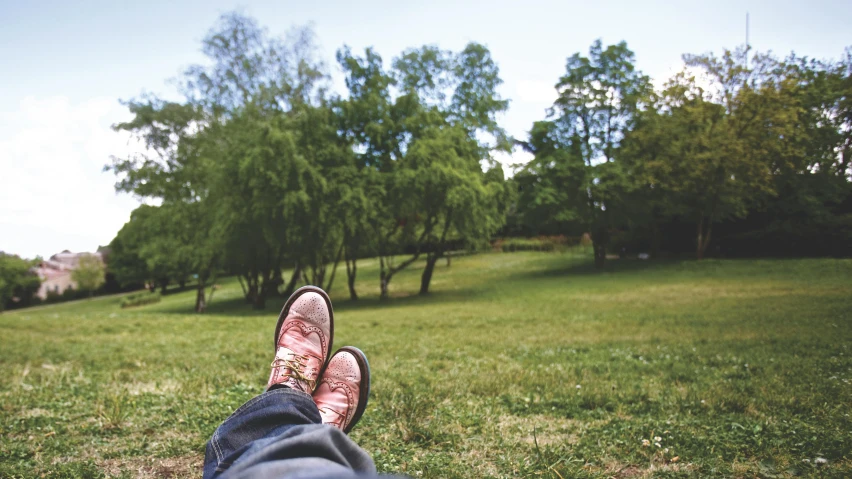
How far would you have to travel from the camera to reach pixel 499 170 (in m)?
22.0

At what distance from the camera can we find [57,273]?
1984 inches

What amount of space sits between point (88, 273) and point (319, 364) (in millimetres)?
54120

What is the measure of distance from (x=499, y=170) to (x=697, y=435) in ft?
64.5

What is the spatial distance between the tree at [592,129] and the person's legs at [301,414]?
22993 mm

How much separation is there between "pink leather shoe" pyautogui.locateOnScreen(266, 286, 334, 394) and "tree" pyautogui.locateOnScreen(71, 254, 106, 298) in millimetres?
53563

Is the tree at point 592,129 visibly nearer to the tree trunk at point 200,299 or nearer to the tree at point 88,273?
the tree trunk at point 200,299

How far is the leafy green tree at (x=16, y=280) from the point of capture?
42.9m

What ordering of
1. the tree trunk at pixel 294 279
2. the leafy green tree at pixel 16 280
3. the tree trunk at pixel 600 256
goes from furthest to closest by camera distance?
the leafy green tree at pixel 16 280
the tree trunk at pixel 600 256
the tree trunk at pixel 294 279

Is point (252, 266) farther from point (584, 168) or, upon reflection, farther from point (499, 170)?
point (584, 168)

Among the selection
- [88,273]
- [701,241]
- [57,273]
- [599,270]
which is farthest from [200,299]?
[57,273]

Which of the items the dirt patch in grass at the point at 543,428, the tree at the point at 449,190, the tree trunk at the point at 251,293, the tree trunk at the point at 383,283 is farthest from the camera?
the tree trunk at the point at 251,293

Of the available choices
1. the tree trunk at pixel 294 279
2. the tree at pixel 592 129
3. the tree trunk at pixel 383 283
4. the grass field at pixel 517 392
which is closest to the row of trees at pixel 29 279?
the tree trunk at pixel 294 279

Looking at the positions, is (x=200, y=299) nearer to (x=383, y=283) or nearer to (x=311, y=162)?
(x=383, y=283)

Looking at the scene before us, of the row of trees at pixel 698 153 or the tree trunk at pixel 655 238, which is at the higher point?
the row of trees at pixel 698 153
